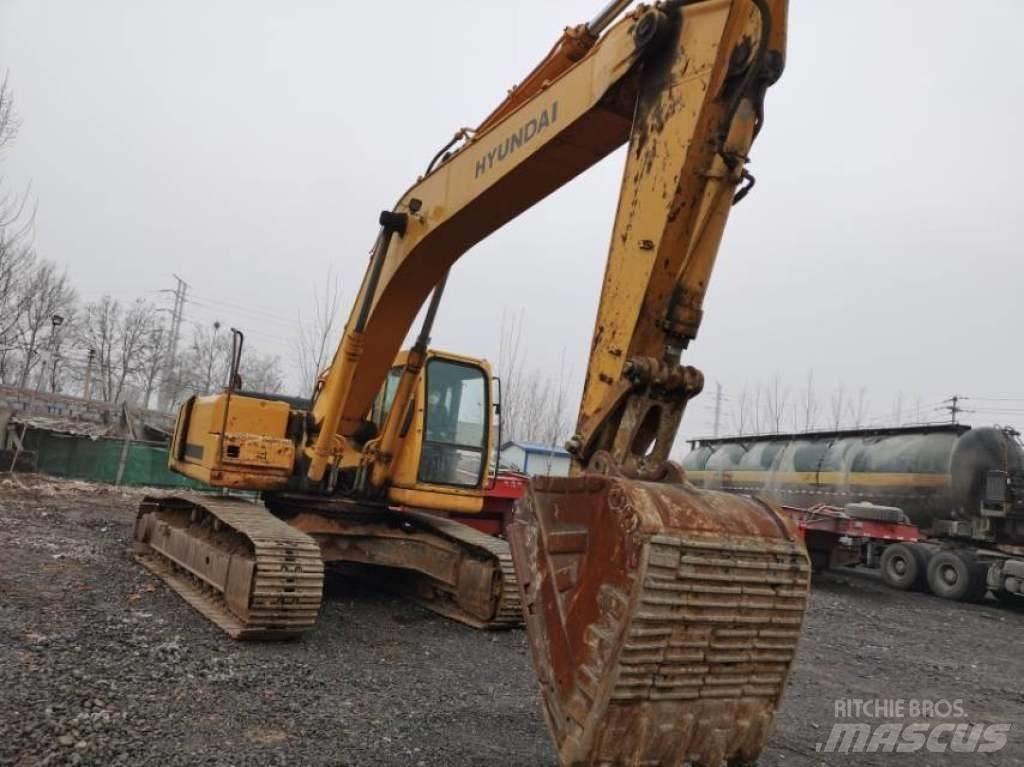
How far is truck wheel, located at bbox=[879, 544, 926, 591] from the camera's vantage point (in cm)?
1351

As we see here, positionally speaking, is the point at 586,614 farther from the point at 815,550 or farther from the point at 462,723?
the point at 815,550

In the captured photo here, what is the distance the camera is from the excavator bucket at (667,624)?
2635mm

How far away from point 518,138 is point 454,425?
3.46 metres

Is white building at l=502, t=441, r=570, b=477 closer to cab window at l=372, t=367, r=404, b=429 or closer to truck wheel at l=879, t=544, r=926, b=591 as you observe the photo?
truck wheel at l=879, t=544, r=926, b=591

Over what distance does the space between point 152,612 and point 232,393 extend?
1.94 metres

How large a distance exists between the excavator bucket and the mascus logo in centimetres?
231

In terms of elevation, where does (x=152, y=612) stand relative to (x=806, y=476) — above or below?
below

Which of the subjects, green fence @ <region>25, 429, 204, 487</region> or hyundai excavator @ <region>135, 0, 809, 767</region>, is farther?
green fence @ <region>25, 429, 204, 487</region>

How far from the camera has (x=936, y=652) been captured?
829cm

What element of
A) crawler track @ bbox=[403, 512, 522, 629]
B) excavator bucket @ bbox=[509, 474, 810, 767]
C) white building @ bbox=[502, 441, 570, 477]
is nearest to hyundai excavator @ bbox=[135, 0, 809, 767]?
excavator bucket @ bbox=[509, 474, 810, 767]

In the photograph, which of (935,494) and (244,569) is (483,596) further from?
(935,494)

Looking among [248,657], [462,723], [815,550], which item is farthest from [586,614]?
[815,550]

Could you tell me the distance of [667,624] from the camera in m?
2.65

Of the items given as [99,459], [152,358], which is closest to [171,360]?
[152,358]
